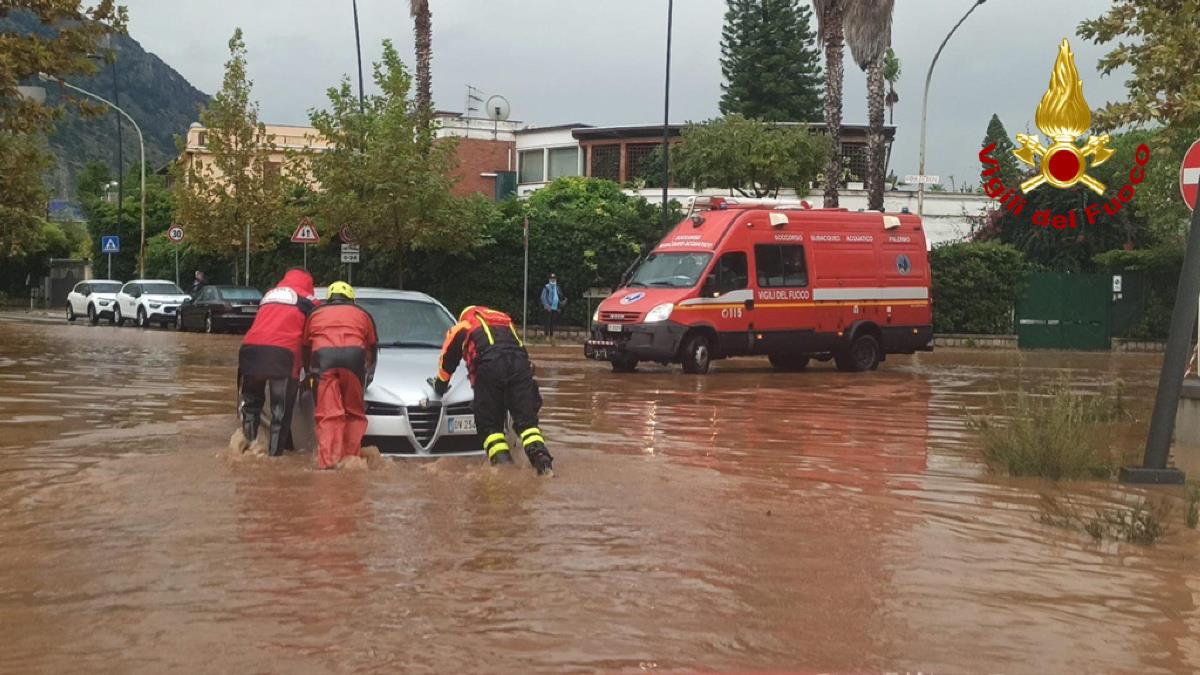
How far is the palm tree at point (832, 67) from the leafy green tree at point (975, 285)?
3.42 m

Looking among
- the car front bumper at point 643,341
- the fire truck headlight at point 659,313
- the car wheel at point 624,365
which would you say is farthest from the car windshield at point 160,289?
the fire truck headlight at point 659,313

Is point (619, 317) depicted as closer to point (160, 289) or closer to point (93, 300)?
Answer: point (160, 289)

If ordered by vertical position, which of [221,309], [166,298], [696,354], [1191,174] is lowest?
[696,354]

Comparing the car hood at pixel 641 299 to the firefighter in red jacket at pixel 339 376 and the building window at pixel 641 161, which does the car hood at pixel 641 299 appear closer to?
the firefighter in red jacket at pixel 339 376

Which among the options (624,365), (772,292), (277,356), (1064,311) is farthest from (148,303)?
(277,356)

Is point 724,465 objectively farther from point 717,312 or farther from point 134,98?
point 134,98

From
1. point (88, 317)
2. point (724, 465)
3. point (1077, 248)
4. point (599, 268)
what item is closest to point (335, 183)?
point (599, 268)

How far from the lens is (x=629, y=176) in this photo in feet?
201

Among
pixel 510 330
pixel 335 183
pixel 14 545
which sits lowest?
pixel 14 545

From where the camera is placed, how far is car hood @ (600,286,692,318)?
78.1 feet

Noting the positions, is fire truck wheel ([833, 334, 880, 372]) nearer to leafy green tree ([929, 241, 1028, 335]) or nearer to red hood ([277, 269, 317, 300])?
leafy green tree ([929, 241, 1028, 335])

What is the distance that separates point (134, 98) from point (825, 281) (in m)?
185

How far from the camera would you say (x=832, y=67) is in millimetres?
37500

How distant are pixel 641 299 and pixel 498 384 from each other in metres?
13.0
